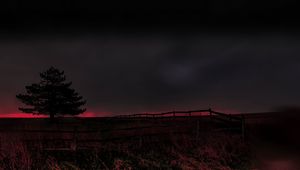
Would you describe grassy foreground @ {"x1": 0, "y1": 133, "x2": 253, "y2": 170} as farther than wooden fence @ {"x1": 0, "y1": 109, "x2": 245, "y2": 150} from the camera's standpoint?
No

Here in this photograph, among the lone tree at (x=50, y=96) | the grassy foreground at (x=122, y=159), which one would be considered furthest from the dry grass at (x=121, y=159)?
the lone tree at (x=50, y=96)

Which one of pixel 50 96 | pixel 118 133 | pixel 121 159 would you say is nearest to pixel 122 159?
pixel 121 159

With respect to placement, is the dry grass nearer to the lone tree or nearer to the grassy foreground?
the grassy foreground

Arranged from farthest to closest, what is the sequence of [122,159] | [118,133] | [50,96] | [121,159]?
[50,96] < [118,133] < [122,159] < [121,159]

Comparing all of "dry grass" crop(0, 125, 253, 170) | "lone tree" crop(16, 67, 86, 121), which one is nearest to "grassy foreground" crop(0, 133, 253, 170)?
"dry grass" crop(0, 125, 253, 170)

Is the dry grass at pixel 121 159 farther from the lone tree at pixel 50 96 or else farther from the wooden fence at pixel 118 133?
the lone tree at pixel 50 96

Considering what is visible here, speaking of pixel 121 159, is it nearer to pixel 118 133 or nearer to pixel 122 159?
pixel 122 159

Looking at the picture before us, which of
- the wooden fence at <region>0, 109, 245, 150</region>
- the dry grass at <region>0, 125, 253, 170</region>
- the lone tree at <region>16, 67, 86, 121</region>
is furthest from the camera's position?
the lone tree at <region>16, 67, 86, 121</region>

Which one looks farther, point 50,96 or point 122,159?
point 50,96

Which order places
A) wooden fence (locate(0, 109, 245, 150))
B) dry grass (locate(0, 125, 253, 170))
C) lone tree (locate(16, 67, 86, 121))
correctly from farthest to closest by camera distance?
lone tree (locate(16, 67, 86, 121)), wooden fence (locate(0, 109, 245, 150)), dry grass (locate(0, 125, 253, 170))

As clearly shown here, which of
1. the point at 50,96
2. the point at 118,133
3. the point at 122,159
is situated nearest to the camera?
the point at 122,159

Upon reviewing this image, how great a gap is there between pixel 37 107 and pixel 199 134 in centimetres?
3417

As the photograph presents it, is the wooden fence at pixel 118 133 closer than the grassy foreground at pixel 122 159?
No

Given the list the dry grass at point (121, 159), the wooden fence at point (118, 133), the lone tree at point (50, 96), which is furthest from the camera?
the lone tree at point (50, 96)
